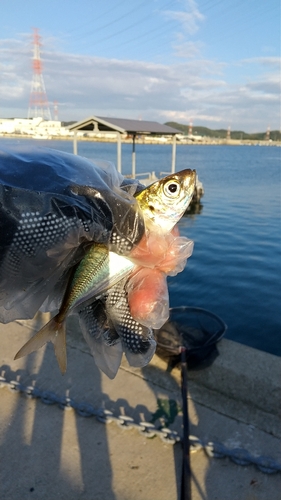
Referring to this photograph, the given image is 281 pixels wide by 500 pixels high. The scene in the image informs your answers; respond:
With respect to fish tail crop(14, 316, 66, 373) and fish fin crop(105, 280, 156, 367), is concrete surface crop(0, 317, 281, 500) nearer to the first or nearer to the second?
fish fin crop(105, 280, 156, 367)

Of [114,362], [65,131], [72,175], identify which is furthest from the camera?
[65,131]

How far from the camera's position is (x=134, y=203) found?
5.94ft

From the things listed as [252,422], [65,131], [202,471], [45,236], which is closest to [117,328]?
[45,236]

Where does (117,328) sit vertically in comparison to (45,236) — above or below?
below

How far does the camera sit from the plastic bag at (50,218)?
1.68 meters

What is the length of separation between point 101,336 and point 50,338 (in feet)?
1.27

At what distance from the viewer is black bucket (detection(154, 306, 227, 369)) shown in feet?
14.3

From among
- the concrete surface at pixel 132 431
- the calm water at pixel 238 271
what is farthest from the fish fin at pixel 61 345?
the calm water at pixel 238 271

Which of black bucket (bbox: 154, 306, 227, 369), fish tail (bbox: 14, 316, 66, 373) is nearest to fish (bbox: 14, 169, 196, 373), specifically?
fish tail (bbox: 14, 316, 66, 373)

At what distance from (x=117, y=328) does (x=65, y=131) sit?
18325mm

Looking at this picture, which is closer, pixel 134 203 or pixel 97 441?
pixel 134 203

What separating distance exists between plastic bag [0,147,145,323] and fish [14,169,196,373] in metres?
0.06

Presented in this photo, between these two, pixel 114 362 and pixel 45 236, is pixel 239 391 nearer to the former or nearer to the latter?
pixel 114 362

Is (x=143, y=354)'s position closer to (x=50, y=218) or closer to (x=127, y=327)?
(x=127, y=327)
